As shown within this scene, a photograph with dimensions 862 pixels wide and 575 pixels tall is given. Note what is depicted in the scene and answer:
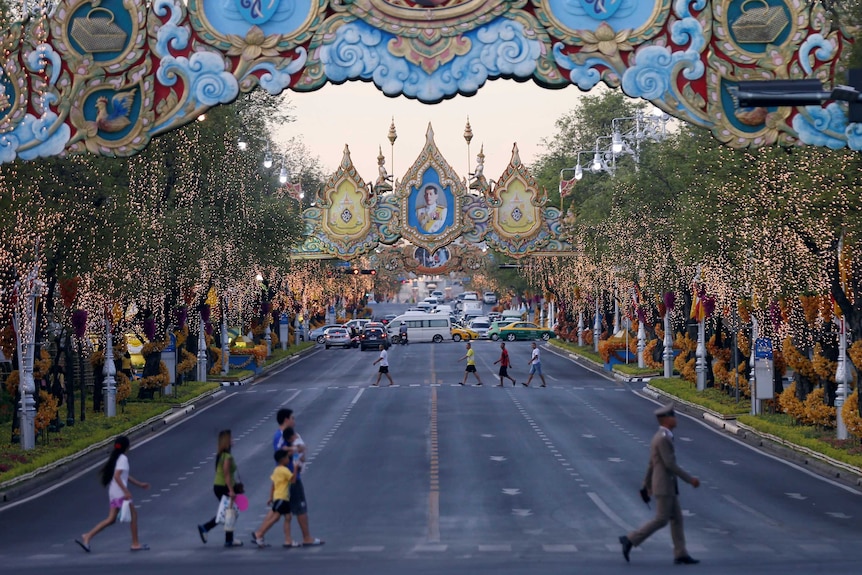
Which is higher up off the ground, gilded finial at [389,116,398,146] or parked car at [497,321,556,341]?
gilded finial at [389,116,398,146]

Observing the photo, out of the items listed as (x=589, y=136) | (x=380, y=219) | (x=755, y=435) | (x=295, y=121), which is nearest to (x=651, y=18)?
(x=755, y=435)

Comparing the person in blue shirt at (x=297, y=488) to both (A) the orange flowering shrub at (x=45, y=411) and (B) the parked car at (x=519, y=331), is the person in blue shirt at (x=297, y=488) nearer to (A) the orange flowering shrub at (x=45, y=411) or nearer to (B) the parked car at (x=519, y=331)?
(A) the orange flowering shrub at (x=45, y=411)

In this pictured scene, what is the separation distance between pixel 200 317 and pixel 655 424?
74.6 feet

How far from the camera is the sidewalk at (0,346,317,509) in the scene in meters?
25.9

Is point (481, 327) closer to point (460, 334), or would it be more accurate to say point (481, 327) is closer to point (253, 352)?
point (460, 334)

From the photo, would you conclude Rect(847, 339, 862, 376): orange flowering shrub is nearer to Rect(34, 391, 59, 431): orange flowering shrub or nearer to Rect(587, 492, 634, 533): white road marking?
Rect(587, 492, 634, 533): white road marking

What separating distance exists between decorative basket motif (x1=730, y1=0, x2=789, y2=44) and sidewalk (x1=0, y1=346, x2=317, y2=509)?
46.5ft

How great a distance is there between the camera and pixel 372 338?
307 feet

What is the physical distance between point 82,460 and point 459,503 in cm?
1172

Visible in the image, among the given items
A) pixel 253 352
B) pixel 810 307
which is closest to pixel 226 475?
pixel 810 307

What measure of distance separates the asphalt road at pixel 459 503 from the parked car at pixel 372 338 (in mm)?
48736

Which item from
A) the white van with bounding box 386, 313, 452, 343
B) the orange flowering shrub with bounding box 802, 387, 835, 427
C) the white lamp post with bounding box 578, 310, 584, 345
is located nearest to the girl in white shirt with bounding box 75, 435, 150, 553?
the orange flowering shrub with bounding box 802, 387, 835, 427

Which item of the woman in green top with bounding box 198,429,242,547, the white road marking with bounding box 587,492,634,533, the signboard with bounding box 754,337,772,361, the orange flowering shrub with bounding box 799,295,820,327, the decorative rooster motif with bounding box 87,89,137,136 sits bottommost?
the white road marking with bounding box 587,492,634,533

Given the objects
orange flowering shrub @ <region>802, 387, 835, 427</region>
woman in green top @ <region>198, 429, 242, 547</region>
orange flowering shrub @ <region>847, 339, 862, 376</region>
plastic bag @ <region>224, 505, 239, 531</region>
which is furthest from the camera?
orange flowering shrub @ <region>802, 387, 835, 427</region>
